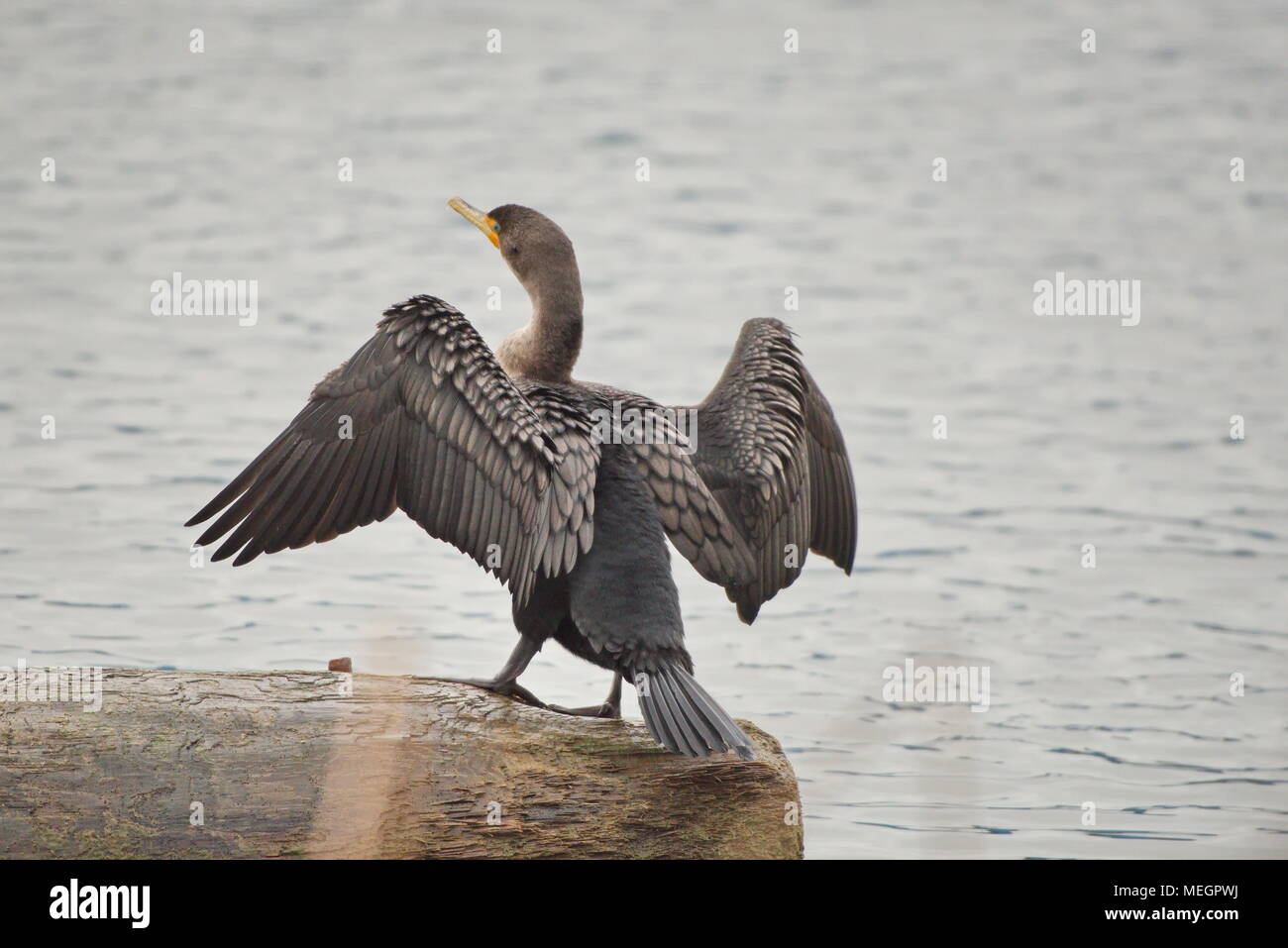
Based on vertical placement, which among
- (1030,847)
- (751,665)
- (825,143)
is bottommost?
(1030,847)

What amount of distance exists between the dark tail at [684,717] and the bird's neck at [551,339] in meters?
1.42

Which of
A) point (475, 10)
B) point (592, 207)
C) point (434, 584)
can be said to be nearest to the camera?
point (434, 584)

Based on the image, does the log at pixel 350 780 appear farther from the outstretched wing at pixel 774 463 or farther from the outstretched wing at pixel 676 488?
the outstretched wing at pixel 774 463

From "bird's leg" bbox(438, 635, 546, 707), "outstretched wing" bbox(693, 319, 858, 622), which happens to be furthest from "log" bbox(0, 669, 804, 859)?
"outstretched wing" bbox(693, 319, 858, 622)

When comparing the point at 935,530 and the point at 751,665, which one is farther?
the point at 935,530

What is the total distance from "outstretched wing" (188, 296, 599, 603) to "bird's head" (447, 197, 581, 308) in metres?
0.68

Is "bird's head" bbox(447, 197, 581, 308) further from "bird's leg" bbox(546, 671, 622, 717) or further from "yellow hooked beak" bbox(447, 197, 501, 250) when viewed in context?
"bird's leg" bbox(546, 671, 622, 717)

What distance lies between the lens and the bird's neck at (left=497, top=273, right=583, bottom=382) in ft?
21.3

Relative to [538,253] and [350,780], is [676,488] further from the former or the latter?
[350,780]

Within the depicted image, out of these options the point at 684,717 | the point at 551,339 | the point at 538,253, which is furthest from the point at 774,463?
the point at 684,717

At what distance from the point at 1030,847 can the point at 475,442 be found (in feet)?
9.48

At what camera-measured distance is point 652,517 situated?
5914mm

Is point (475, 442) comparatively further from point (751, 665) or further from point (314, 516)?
point (751, 665)

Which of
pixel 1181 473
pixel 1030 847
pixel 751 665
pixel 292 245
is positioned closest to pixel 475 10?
pixel 292 245
